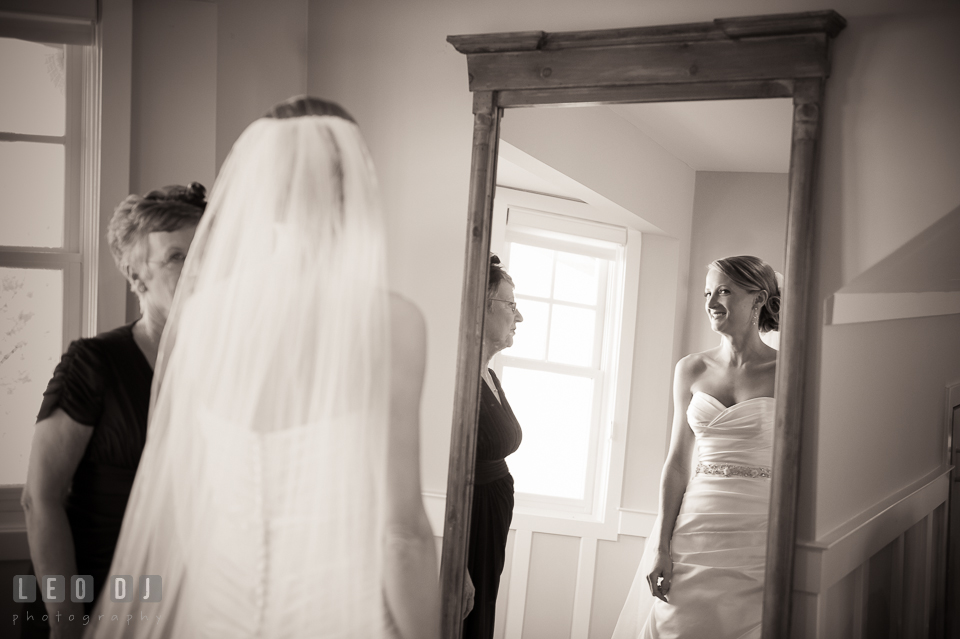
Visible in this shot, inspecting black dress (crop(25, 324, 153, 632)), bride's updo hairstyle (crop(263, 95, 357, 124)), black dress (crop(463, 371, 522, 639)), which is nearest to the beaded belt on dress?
black dress (crop(463, 371, 522, 639))

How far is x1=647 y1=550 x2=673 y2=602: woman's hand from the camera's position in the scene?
5.24ft

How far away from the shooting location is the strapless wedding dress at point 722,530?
60.5 inches

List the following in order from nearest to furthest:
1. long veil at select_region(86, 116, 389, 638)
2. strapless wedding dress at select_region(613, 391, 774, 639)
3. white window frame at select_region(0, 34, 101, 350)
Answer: long veil at select_region(86, 116, 389, 638)
strapless wedding dress at select_region(613, 391, 774, 639)
white window frame at select_region(0, 34, 101, 350)

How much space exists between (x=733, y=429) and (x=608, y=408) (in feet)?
0.86

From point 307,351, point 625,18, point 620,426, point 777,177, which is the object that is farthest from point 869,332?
point 307,351

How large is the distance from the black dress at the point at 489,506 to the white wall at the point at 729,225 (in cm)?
45

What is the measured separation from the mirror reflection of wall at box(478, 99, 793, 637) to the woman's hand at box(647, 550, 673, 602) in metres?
0.04

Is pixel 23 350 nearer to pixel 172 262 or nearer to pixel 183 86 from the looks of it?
pixel 172 262

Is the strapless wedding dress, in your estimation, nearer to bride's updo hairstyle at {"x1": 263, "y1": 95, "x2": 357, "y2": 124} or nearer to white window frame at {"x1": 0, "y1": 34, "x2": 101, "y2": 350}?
bride's updo hairstyle at {"x1": 263, "y1": 95, "x2": 357, "y2": 124}

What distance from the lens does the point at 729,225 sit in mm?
1562

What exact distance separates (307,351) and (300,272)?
15 centimetres

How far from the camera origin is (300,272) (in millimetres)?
1443

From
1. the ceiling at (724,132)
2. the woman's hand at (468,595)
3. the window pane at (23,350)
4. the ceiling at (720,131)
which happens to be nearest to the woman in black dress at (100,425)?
the window pane at (23,350)

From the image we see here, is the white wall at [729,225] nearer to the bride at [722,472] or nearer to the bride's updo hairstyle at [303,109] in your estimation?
the bride at [722,472]
